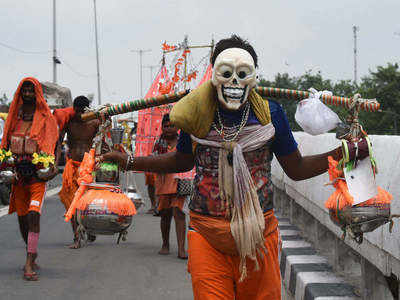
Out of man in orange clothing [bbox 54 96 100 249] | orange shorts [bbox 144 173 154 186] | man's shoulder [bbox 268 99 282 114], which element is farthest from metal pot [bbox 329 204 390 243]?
orange shorts [bbox 144 173 154 186]

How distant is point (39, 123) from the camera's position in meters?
7.41

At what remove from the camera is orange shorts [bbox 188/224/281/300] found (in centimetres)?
334

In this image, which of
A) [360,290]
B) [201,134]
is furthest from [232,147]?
[360,290]

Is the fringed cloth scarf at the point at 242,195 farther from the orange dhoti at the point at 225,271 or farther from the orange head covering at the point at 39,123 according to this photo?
the orange head covering at the point at 39,123

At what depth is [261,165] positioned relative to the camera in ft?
11.4

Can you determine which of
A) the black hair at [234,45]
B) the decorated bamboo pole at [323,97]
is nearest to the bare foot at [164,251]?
the decorated bamboo pole at [323,97]

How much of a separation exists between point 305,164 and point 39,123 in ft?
14.4

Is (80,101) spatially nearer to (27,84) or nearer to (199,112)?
(27,84)

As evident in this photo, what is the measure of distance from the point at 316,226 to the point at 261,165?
4384 mm

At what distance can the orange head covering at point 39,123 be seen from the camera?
732 centimetres

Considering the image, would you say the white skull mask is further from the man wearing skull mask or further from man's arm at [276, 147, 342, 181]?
man's arm at [276, 147, 342, 181]

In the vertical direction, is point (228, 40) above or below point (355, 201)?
above

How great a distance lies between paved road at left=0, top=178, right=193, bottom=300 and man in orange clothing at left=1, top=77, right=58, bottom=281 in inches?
14.5

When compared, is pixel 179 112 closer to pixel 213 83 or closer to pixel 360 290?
pixel 213 83
